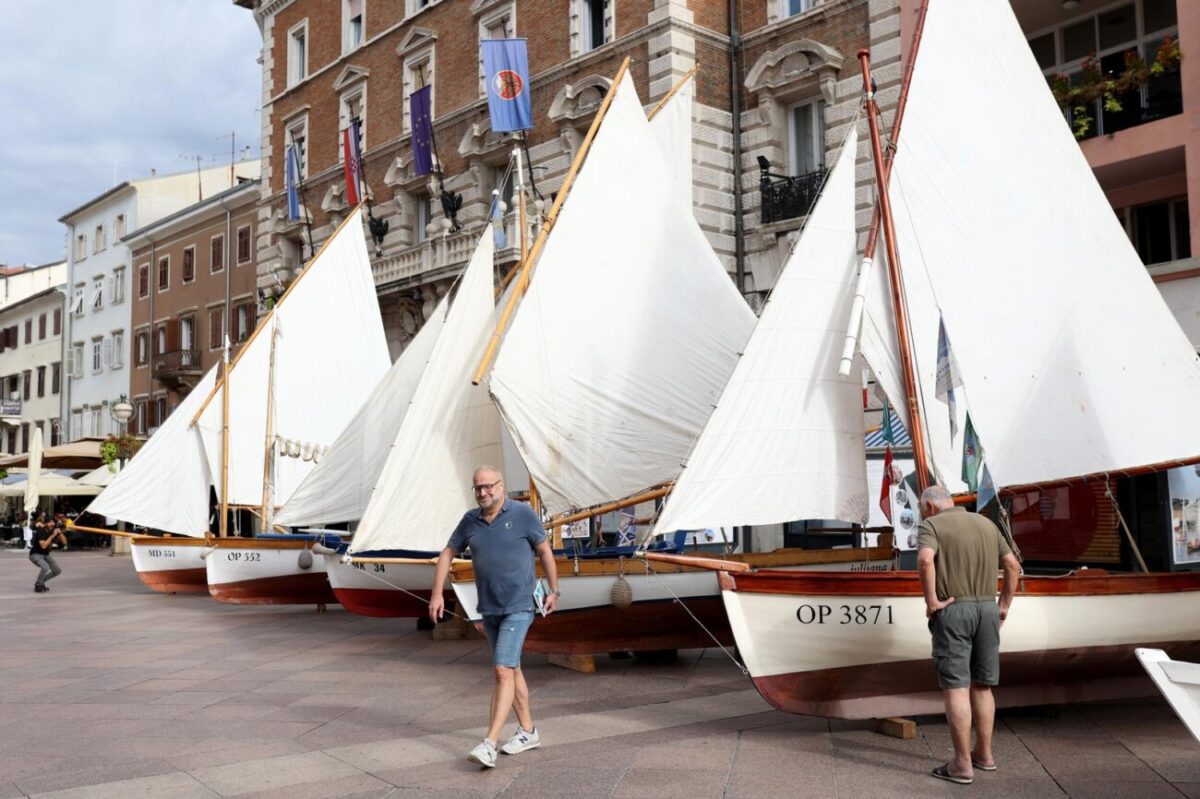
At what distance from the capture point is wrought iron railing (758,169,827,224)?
2175 cm

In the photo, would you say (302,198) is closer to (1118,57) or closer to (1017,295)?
(1118,57)

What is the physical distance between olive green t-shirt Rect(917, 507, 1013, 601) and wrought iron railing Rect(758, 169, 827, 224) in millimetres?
14908

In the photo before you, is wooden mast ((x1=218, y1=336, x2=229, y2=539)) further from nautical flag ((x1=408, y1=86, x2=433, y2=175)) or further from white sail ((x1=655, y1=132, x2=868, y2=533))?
white sail ((x1=655, y1=132, x2=868, y2=533))

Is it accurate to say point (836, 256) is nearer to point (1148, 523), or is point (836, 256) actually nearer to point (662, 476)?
point (662, 476)

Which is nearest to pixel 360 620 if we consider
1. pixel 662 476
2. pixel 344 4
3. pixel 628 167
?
pixel 662 476

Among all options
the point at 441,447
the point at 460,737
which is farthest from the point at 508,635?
the point at 441,447

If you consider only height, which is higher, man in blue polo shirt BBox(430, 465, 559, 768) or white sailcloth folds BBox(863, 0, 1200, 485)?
white sailcloth folds BBox(863, 0, 1200, 485)

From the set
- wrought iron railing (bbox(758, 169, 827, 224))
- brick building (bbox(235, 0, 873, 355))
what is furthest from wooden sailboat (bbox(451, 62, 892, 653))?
brick building (bbox(235, 0, 873, 355))

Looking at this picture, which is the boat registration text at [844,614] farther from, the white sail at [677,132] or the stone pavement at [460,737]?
the white sail at [677,132]

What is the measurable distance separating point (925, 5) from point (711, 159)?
12.4 m

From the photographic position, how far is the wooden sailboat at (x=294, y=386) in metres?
20.8

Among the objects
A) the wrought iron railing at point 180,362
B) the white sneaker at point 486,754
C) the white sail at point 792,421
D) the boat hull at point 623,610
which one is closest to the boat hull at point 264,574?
the boat hull at point 623,610

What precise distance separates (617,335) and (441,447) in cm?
227

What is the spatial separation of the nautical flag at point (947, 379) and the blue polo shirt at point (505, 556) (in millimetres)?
3372
